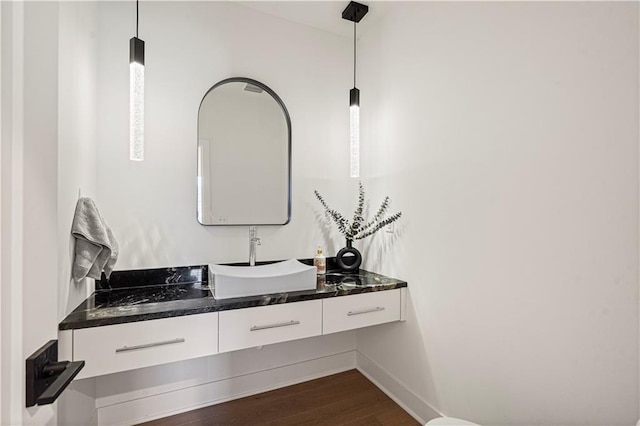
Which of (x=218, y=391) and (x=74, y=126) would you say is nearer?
(x=74, y=126)

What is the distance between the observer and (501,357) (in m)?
1.44

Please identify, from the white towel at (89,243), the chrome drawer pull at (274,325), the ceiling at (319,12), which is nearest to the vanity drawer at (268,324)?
the chrome drawer pull at (274,325)

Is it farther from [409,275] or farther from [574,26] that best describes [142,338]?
[574,26]

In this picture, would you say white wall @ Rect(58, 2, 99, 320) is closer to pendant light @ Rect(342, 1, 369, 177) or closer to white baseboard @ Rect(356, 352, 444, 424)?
pendant light @ Rect(342, 1, 369, 177)

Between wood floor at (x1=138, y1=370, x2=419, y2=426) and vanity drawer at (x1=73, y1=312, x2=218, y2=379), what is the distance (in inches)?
26.8

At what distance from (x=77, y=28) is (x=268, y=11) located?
122 cm

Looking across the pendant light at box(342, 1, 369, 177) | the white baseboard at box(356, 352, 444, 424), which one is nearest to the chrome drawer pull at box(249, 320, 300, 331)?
the white baseboard at box(356, 352, 444, 424)

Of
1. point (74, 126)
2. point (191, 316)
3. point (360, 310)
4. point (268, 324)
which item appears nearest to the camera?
point (74, 126)

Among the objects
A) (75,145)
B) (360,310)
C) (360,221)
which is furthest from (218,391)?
(75,145)

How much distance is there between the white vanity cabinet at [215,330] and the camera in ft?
4.28

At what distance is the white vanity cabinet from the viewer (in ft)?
4.28

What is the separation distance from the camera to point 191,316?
1.47m

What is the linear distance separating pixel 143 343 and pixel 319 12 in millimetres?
2256

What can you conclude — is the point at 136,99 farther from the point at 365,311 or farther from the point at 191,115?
the point at 365,311
